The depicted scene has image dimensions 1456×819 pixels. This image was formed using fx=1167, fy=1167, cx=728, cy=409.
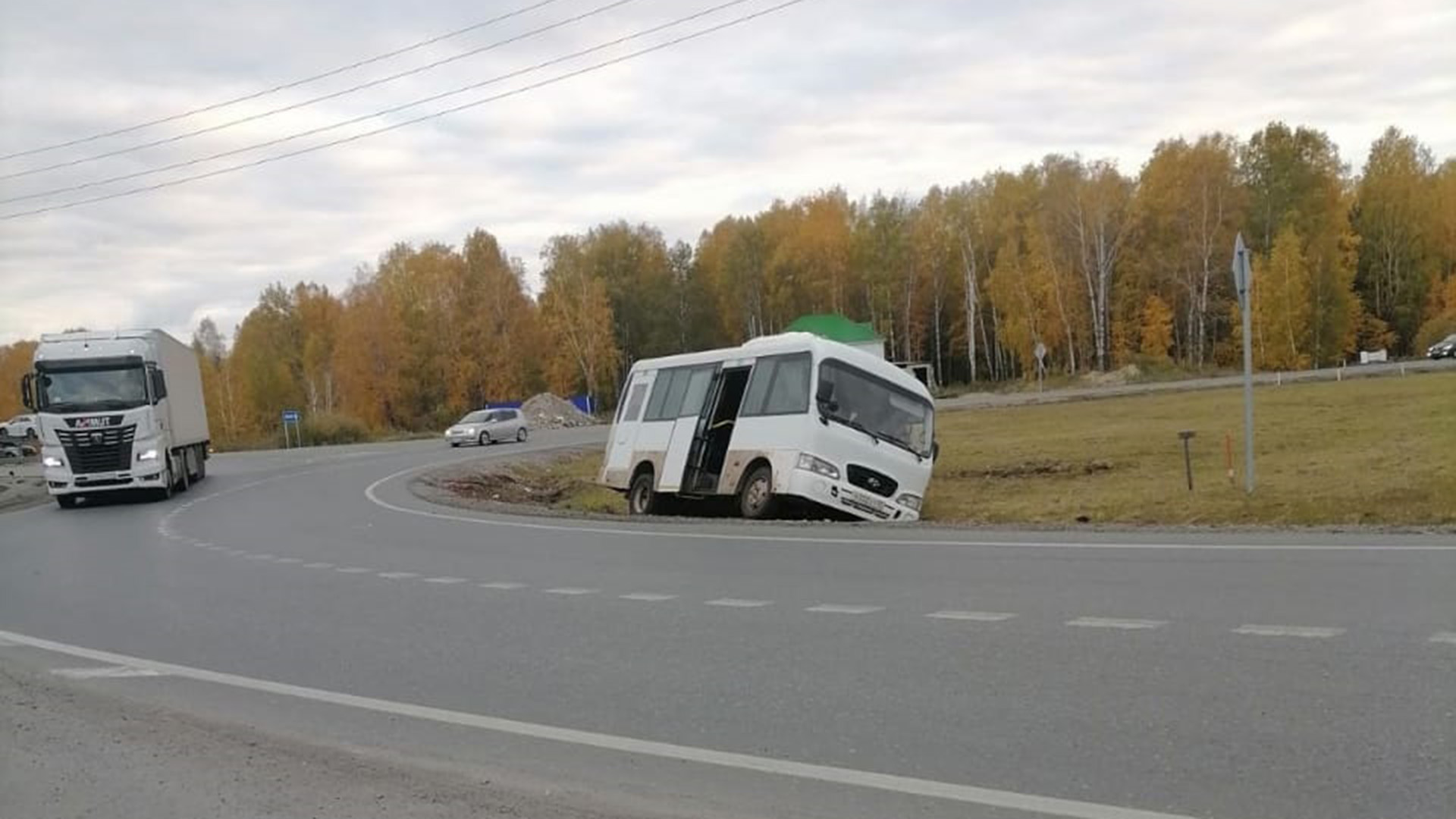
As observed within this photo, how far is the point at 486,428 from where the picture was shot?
50625 millimetres

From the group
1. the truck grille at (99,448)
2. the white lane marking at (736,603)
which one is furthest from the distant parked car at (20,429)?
the white lane marking at (736,603)

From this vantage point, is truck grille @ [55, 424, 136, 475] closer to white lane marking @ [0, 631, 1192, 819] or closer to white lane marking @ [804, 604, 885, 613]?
white lane marking @ [0, 631, 1192, 819]

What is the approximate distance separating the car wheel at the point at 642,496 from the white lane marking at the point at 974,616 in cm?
1193

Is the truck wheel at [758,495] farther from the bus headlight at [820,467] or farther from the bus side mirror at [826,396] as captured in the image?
the bus side mirror at [826,396]

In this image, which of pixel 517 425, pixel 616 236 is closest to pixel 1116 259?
pixel 616 236

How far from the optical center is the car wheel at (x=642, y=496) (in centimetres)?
2027

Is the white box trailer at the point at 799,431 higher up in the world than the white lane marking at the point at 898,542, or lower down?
higher up

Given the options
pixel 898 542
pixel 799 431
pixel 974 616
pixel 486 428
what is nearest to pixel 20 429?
pixel 486 428

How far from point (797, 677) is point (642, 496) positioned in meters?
13.9

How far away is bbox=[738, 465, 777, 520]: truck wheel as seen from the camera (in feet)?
57.1

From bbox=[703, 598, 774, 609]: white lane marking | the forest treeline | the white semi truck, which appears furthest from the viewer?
the forest treeline

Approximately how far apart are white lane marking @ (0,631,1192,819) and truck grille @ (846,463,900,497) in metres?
10.3

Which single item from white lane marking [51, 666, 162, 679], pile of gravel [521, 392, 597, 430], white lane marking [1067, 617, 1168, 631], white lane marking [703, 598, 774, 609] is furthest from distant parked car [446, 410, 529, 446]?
white lane marking [1067, 617, 1168, 631]

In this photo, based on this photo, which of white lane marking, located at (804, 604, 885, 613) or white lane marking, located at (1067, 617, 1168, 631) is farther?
white lane marking, located at (804, 604, 885, 613)
